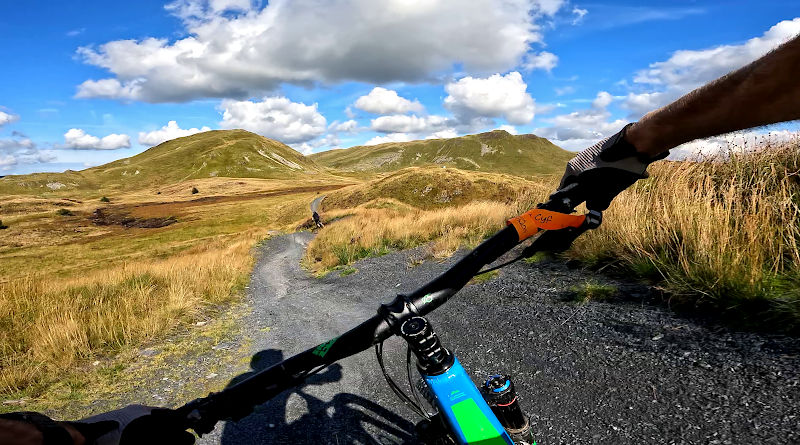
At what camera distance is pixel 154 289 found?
31.3 feet

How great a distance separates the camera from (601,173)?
1385 mm

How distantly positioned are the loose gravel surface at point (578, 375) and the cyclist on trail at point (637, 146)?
2.26 meters

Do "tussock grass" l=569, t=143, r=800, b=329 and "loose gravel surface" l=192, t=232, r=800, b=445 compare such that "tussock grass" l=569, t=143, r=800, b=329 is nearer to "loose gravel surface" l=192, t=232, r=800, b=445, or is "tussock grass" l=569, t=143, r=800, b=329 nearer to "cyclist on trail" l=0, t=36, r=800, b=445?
"loose gravel surface" l=192, t=232, r=800, b=445

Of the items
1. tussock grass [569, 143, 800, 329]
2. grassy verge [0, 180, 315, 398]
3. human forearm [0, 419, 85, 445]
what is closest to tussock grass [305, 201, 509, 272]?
grassy verge [0, 180, 315, 398]

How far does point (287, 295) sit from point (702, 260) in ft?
28.8

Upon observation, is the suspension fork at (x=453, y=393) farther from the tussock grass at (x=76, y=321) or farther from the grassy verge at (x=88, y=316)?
the tussock grass at (x=76, y=321)

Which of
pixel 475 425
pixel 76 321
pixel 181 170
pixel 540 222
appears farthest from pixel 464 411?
pixel 181 170

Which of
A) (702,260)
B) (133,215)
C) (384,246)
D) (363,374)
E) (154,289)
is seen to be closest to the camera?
(702,260)

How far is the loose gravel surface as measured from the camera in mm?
2666

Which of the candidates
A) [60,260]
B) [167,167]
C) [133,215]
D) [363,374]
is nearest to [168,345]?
[363,374]

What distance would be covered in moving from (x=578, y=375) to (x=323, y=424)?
2.46 metres

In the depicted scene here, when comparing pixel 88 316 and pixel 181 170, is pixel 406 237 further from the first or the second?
pixel 181 170

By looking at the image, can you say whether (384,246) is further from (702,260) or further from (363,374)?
(702,260)

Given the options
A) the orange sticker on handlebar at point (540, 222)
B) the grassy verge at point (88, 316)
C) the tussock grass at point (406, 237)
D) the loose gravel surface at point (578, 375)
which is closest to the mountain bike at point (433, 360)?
the orange sticker on handlebar at point (540, 222)
